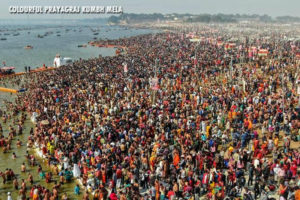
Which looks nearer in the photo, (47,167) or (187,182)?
(187,182)

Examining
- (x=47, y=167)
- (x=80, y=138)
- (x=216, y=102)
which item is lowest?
(x=47, y=167)

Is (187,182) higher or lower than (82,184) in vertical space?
higher

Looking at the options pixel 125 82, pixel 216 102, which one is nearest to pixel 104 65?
pixel 125 82

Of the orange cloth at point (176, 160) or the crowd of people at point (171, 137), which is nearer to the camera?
the crowd of people at point (171, 137)

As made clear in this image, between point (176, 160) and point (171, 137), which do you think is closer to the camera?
point (176, 160)

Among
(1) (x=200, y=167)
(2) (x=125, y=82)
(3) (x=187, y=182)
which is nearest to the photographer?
(3) (x=187, y=182)

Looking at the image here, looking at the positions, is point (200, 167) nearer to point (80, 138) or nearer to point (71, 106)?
point (80, 138)

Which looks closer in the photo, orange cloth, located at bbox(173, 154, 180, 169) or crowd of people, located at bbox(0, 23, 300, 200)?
crowd of people, located at bbox(0, 23, 300, 200)

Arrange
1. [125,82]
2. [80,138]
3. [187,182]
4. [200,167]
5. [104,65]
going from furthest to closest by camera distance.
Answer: [104,65], [125,82], [80,138], [200,167], [187,182]
